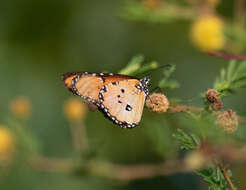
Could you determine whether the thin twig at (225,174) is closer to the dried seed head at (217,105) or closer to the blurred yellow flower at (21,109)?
the dried seed head at (217,105)

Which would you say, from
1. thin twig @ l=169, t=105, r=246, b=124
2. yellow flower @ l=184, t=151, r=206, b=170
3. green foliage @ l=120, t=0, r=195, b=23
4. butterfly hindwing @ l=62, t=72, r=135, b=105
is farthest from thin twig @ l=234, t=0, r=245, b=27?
thin twig @ l=169, t=105, r=246, b=124

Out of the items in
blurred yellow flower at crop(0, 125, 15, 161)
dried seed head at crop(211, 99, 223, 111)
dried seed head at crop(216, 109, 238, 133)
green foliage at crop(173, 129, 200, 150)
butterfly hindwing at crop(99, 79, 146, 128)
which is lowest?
green foliage at crop(173, 129, 200, 150)

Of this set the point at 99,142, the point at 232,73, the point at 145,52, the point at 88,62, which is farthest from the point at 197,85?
the point at 232,73

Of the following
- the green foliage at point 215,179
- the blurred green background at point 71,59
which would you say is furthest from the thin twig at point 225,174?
the blurred green background at point 71,59

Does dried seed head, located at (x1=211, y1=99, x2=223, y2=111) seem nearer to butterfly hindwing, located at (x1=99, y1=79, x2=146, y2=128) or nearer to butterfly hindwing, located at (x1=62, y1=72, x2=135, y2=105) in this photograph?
butterfly hindwing, located at (x1=99, y1=79, x2=146, y2=128)

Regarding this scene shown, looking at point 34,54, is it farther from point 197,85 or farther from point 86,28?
point 197,85
